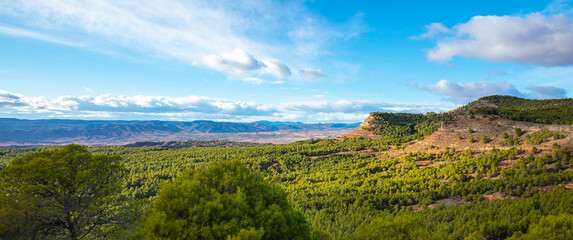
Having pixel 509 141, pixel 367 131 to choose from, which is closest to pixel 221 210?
pixel 509 141

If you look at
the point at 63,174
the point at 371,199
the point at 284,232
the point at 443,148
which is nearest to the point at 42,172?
the point at 63,174

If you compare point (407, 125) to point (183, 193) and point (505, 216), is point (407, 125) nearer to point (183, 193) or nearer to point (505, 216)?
point (505, 216)

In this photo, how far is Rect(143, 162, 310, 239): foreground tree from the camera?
17.1 meters

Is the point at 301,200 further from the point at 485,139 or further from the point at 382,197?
the point at 485,139

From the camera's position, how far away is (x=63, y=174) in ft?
61.4

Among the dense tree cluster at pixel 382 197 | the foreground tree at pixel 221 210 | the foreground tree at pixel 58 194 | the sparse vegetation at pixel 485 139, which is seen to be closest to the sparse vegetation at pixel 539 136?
the dense tree cluster at pixel 382 197

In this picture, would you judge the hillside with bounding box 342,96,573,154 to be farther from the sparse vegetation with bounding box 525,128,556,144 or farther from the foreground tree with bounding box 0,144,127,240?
the foreground tree with bounding box 0,144,127,240

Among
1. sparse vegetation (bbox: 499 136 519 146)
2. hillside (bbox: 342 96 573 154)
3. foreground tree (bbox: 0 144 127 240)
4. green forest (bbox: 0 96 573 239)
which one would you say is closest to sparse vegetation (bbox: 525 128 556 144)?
hillside (bbox: 342 96 573 154)

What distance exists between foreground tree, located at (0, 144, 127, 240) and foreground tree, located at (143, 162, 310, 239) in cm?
571

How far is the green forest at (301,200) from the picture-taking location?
17.9m

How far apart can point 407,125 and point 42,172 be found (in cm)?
17120

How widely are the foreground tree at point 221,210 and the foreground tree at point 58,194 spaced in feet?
18.7

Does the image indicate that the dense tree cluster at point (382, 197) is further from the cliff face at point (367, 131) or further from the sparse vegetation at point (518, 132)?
the cliff face at point (367, 131)

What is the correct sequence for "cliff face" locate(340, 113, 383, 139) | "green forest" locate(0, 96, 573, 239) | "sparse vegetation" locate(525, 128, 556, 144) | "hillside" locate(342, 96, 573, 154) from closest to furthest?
"green forest" locate(0, 96, 573, 239), "sparse vegetation" locate(525, 128, 556, 144), "hillside" locate(342, 96, 573, 154), "cliff face" locate(340, 113, 383, 139)
